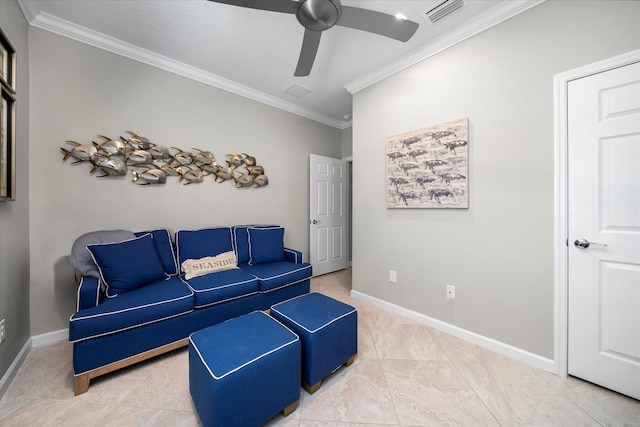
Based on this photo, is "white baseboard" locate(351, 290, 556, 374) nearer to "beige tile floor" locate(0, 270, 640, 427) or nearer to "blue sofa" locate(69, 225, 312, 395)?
"beige tile floor" locate(0, 270, 640, 427)

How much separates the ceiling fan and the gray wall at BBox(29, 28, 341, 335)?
1615 millimetres

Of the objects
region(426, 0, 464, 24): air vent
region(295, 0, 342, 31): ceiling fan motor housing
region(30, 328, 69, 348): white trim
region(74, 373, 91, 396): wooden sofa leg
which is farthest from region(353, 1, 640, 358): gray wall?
region(30, 328, 69, 348): white trim

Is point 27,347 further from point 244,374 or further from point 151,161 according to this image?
point 244,374

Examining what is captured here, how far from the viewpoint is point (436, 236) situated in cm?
225

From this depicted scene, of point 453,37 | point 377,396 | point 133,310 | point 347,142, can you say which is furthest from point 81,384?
point 347,142

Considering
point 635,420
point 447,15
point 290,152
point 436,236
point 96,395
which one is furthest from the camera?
point 290,152

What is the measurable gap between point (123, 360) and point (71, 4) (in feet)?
8.74

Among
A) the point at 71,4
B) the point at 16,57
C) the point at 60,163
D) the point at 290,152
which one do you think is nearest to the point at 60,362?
the point at 60,163

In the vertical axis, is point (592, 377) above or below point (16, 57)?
below

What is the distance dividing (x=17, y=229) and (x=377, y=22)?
2.90m

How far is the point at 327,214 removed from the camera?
4.02 metres

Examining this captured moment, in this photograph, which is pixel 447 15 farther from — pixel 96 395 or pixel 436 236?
pixel 96 395

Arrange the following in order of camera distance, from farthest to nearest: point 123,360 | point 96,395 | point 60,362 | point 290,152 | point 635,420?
point 290,152, point 60,362, point 123,360, point 96,395, point 635,420

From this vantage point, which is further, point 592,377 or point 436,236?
point 436,236
